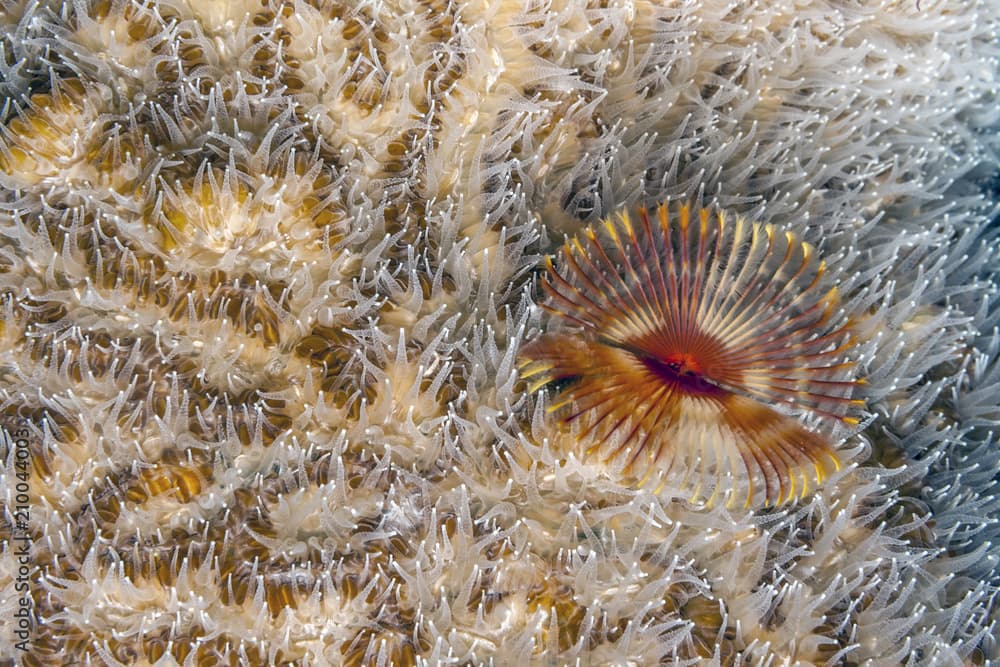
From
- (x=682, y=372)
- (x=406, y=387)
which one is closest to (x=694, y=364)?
(x=682, y=372)

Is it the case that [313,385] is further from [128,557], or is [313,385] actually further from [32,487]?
[32,487]

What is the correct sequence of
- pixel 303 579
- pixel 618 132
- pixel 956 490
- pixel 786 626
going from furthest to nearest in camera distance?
pixel 618 132, pixel 956 490, pixel 786 626, pixel 303 579

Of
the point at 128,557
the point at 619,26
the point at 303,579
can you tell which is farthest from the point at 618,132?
the point at 128,557

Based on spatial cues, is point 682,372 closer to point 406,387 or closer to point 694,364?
point 694,364

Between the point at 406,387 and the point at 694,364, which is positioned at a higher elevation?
the point at 694,364
